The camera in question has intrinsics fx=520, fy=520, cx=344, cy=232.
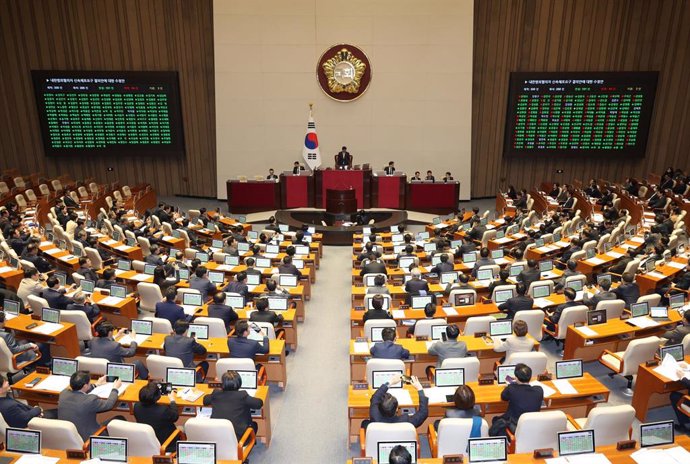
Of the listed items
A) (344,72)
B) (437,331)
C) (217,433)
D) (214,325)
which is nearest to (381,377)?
(437,331)

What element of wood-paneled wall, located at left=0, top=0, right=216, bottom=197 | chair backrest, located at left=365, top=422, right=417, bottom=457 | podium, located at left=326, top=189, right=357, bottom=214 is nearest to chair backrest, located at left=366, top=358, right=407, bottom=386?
chair backrest, located at left=365, top=422, right=417, bottom=457

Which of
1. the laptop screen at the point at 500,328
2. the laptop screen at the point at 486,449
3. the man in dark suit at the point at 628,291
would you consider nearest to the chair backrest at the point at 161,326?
the laptop screen at the point at 500,328

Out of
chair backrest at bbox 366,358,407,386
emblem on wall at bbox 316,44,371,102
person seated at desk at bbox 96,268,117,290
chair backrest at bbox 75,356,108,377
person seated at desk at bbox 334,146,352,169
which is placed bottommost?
person seated at desk at bbox 96,268,117,290

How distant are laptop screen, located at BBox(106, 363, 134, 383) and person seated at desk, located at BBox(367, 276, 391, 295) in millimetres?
4362

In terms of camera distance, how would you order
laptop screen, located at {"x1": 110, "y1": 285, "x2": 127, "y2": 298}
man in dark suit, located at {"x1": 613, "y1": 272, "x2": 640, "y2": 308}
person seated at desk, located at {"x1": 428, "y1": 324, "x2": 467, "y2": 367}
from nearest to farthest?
person seated at desk, located at {"x1": 428, "y1": 324, "x2": 467, "y2": 367}
man in dark suit, located at {"x1": 613, "y1": 272, "x2": 640, "y2": 308}
laptop screen, located at {"x1": 110, "y1": 285, "x2": 127, "y2": 298}

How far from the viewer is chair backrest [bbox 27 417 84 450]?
17.4 feet

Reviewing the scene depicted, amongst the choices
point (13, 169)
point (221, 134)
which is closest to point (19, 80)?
point (13, 169)

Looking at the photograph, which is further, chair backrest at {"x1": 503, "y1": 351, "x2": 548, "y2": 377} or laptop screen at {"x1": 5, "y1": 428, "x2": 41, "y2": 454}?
chair backrest at {"x1": 503, "y1": 351, "x2": 548, "y2": 377}

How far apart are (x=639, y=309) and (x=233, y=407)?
21.7 feet

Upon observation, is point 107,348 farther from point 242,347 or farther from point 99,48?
point 99,48

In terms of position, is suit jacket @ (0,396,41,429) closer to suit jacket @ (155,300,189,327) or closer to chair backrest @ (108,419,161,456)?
chair backrest @ (108,419,161,456)

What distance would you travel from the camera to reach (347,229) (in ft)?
54.2

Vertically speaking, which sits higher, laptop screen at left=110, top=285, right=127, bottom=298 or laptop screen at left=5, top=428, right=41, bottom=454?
laptop screen at left=5, top=428, right=41, bottom=454

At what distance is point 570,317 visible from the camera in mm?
8477
